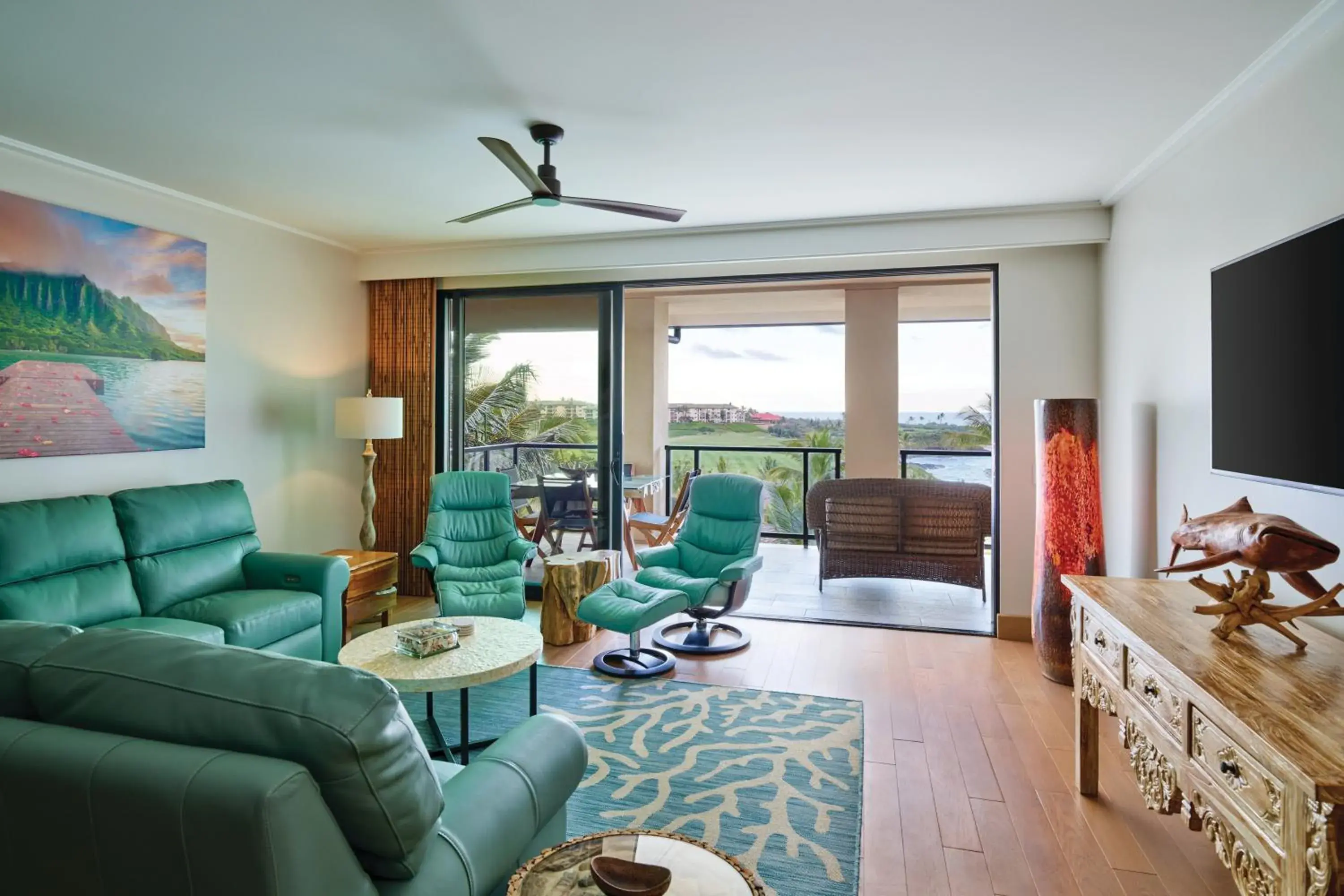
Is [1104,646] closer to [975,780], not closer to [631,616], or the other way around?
[975,780]

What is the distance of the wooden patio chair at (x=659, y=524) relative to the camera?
18.8 feet

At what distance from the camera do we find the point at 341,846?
41.7 inches

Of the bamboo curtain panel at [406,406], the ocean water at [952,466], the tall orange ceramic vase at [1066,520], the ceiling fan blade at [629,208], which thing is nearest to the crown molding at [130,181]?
the bamboo curtain panel at [406,406]

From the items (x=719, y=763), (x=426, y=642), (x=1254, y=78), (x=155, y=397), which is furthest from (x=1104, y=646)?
(x=155, y=397)

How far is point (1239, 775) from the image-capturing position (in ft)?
4.93

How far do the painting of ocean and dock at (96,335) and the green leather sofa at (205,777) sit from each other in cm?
257

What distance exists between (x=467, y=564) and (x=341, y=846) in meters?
3.31

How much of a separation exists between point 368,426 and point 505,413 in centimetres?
107

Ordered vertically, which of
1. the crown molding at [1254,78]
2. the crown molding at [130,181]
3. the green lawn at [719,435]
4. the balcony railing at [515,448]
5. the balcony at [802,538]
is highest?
the crown molding at [130,181]

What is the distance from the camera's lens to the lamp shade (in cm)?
451

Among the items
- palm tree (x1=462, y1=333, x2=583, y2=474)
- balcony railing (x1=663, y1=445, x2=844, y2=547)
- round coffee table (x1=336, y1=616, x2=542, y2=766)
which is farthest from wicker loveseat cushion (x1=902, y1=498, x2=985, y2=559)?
round coffee table (x1=336, y1=616, x2=542, y2=766)

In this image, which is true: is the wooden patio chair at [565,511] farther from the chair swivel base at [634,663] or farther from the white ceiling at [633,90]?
the white ceiling at [633,90]

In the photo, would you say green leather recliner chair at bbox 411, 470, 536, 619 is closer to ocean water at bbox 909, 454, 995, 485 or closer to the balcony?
the balcony

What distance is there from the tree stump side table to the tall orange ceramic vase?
2398 millimetres
